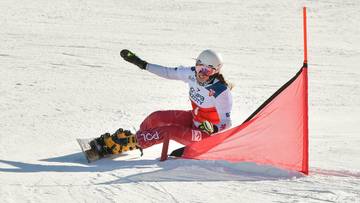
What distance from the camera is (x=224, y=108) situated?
6.56m

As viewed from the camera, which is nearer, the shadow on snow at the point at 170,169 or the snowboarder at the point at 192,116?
the shadow on snow at the point at 170,169

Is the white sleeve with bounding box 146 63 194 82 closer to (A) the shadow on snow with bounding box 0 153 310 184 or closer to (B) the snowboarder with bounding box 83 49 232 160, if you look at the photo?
(B) the snowboarder with bounding box 83 49 232 160

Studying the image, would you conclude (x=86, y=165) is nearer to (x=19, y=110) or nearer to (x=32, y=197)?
(x=32, y=197)

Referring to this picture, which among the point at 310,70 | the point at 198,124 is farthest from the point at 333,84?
the point at 198,124

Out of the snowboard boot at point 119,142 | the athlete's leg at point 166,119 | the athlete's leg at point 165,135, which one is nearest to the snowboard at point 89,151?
the snowboard boot at point 119,142

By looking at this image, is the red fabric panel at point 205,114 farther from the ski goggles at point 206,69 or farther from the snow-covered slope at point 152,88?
the snow-covered slope at point 152,88

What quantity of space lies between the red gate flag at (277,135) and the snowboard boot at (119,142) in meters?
0.75

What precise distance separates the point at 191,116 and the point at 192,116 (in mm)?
18

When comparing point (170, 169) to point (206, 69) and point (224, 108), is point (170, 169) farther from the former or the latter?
point (206, 69)

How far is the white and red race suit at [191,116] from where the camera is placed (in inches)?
253

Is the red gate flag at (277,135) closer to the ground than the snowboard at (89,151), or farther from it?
farther from it

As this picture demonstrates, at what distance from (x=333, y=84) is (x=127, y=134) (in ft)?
15.8

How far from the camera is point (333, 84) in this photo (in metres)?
10.4

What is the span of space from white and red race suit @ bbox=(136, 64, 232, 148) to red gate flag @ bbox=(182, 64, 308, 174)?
389 mm
